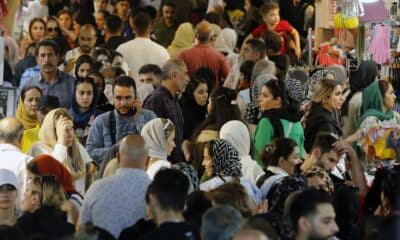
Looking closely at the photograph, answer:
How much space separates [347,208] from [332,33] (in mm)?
6455

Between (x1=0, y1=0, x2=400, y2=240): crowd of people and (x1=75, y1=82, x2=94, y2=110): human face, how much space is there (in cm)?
1

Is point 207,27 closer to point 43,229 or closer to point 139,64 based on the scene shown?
point 139,64

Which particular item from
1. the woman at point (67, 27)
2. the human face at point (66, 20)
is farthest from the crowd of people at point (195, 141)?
the human face at point (66, 20)

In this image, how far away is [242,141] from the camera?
11438 mm

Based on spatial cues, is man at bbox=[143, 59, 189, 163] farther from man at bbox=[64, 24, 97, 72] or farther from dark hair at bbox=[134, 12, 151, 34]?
man at bbox=[64, 24, 97, 72]

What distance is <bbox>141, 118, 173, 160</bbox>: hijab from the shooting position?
10.6m

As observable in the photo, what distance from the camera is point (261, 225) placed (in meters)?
7.82

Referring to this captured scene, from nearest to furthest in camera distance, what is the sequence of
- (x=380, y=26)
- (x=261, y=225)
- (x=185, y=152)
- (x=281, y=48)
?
(x=261, y=225) → (x=185, y=152) → (x=380, y=26) → (x=281, y=48)

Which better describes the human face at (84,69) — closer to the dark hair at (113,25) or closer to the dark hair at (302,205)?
the dark hair at (113,25)

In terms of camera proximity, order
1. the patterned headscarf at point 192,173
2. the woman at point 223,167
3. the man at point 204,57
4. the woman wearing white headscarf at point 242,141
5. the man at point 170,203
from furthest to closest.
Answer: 1. the man at point 204,57
2. the woman wearing white headscarf at point 242,141
3. the woman at point 223,167
4. the patterned headscarf at point 192,173
5. the man at point 170,203

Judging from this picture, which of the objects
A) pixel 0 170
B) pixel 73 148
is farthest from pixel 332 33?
pixel 0 170

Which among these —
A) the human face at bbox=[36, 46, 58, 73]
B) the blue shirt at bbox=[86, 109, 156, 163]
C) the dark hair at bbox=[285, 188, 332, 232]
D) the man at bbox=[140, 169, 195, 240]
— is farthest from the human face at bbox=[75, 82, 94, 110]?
the dark hair at bbox=[285, 188, 332, 232]

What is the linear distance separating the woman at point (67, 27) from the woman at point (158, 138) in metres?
6.66

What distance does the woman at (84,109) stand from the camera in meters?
12.3
